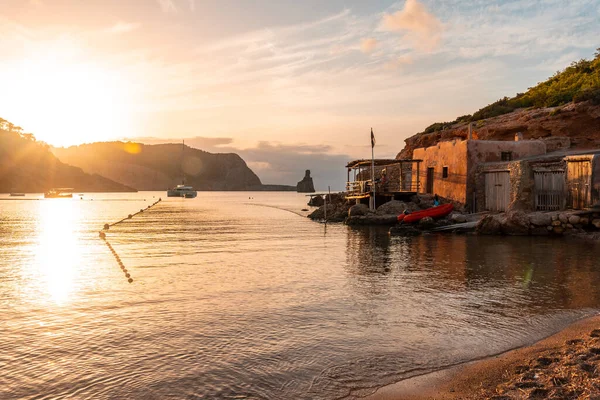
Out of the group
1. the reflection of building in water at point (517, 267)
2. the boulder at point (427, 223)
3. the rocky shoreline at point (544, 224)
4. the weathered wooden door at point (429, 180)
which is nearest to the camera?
the reflection of building in water at point (517, 267)

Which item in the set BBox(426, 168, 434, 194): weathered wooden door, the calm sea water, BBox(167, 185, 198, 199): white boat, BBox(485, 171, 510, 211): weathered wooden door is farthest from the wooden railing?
BBox(167, 185, 198, 199): white boat

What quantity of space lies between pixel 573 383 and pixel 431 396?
63.1 inches

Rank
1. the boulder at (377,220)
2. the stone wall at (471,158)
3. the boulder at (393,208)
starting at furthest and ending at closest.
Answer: the boulder at (393,208)
the boulder at (377,220)
the stone wall at (471,158)

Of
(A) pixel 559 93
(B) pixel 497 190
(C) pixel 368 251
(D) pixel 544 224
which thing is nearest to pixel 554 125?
(A) pixel 559 93

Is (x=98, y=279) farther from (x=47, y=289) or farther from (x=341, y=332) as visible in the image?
(x=341, y=332)

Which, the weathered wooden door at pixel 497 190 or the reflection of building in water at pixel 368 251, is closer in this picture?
the reflection of building in water at pixel 368 251

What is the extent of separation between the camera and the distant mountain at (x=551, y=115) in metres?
38.6

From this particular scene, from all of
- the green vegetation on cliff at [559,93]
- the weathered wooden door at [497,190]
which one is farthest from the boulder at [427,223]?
the green vegetation on cliff at [559,93]

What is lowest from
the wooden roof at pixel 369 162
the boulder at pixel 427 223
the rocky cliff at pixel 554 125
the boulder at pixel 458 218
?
the boulder at pixel 427 223

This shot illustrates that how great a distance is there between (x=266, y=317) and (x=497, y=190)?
940 inches

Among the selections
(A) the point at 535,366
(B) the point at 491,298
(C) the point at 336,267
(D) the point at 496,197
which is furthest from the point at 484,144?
(A) the point at 535,366

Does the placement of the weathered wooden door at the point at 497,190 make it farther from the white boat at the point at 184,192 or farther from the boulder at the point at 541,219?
the white boat at the point at 184,192

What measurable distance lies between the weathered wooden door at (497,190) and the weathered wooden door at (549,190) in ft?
6.08

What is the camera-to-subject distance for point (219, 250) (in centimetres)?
2070
